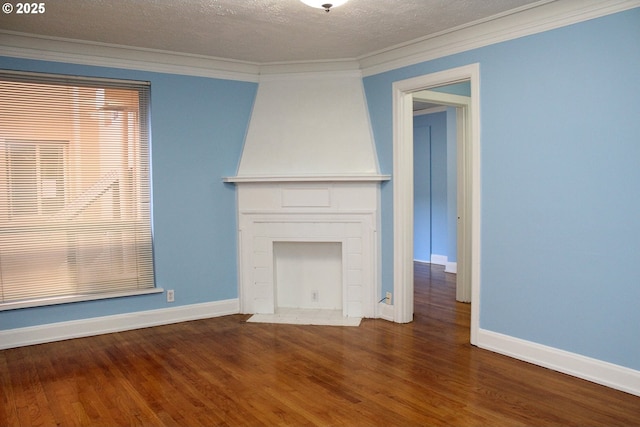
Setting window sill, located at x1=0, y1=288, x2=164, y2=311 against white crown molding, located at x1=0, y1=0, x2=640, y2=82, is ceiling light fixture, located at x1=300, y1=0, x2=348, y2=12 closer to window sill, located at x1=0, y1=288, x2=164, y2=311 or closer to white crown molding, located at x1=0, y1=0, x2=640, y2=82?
white crown molding, located at x1=0, y1=0, x2=640, y2=82

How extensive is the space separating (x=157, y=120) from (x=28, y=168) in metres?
1.14

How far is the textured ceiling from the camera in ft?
11.2

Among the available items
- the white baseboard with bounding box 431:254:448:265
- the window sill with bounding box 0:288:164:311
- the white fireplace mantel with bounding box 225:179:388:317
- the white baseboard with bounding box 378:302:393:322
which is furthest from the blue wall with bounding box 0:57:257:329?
the white baseboard with bounding box 431:254:448:265

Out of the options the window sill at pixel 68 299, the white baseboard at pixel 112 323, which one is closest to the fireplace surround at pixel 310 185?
the white baseboard at pixel 112 323

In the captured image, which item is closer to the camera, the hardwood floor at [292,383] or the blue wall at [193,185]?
the hardwood floor at [292,383]

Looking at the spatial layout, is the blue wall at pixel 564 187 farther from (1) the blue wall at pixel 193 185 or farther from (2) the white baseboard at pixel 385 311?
(1) the blue wall at pixel 193 185

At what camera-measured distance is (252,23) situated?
3764mm

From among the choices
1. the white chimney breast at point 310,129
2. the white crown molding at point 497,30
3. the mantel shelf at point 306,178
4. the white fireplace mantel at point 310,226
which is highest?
the white crown molding at point 497,30

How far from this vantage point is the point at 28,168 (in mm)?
4125

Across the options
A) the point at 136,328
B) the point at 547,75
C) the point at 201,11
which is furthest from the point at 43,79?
the point at 547,75

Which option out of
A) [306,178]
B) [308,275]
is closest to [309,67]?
[306,178]

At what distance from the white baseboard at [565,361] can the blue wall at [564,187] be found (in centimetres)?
5

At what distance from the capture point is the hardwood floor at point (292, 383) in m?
2.83

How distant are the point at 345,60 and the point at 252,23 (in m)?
1.30
